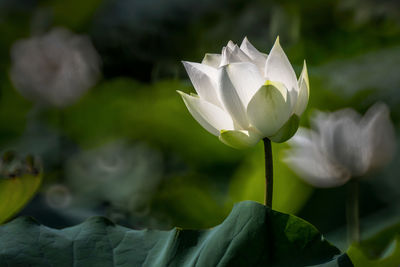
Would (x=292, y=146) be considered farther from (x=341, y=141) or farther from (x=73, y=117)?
(x=73, y=117)

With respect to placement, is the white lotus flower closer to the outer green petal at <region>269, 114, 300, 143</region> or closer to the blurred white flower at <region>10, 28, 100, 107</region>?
the outer green petal at <region>269, 114, 300, 143</region>

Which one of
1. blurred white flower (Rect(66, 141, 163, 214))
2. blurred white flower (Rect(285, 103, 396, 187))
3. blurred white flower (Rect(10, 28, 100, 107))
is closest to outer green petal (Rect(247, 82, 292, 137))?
blurred white flower (Rect(285, 103, 396, 187))

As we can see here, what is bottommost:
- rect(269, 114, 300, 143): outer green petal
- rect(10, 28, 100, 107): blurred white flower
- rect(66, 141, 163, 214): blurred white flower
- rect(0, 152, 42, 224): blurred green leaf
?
rect(66, 141, 163, 214): blurred white flower

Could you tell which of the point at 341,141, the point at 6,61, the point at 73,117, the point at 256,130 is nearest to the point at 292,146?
the point at 341,141

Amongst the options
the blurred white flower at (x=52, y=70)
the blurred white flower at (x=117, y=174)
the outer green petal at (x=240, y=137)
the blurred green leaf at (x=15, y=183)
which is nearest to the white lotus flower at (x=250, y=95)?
the outer green petal at (x=240, y=137)

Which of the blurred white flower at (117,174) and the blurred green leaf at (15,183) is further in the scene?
the blurred white flower at (117,174)

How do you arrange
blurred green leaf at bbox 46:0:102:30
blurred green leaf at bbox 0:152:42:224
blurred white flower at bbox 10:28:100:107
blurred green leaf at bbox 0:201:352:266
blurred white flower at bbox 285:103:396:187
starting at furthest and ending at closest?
blurred green leaf at bbox 46:0:102:30, blurred white flower at bbox 10:28:100:107, blurred white flower at bbox 285:103:396:187, blurred green leaf at bbox 0:152:42:224, blurred green leaf at bbox 0:201:352:266

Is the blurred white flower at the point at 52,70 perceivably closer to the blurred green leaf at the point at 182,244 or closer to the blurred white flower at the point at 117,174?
the blurred white flower at the point at 117,174
